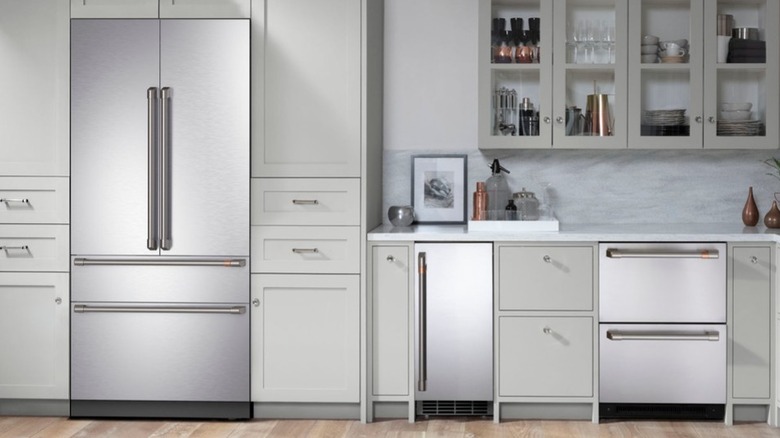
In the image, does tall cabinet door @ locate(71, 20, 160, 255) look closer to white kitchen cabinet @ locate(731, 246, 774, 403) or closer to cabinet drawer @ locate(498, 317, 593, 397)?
cabinet drawer @ locate(498, 317, 593, 397)

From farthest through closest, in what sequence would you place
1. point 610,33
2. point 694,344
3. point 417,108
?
1. point 417,108
2. point 610,33
3. point 694,344

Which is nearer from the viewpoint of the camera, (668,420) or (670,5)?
(668,420)

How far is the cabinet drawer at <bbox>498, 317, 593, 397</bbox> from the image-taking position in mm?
4113

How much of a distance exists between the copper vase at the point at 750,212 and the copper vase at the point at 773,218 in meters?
0.06

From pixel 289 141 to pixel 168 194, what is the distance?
0.56 metres

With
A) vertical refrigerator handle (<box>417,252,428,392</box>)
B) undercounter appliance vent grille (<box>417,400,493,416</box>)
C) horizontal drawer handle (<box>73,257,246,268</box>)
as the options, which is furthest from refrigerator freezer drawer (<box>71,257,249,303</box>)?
undercounter appliance vent grille (<box>417,400,493,416</box>)

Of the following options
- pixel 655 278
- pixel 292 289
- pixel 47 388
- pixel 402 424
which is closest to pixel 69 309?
pixel 47 388

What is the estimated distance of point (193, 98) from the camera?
4.09m

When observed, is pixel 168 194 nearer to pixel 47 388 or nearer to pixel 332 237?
pixel 332 237

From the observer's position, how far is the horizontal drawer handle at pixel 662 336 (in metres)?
4.07

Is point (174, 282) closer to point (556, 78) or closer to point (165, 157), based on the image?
point (165, 157)

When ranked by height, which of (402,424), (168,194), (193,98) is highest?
(193,98)

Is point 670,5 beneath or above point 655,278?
above

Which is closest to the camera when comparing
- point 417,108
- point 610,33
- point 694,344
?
point 694,344
